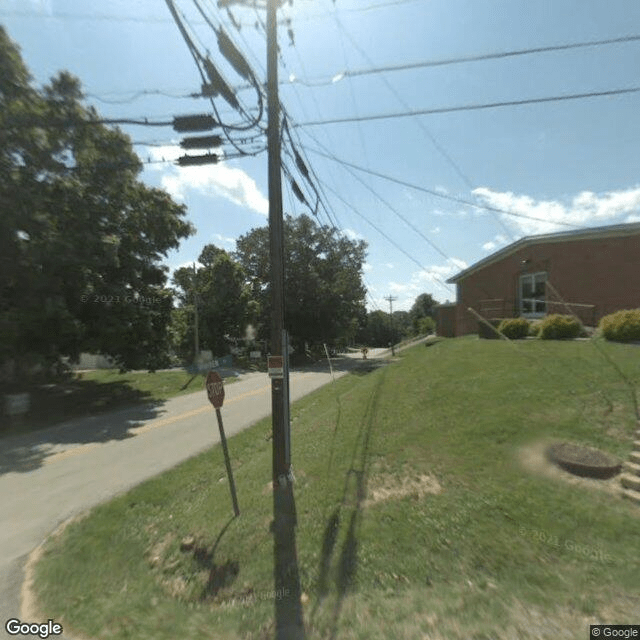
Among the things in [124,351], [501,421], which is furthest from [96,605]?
[124,351]

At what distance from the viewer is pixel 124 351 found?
19953 millimetres

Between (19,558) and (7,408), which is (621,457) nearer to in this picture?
(19,558)

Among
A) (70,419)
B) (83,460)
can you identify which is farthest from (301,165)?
(70,419)

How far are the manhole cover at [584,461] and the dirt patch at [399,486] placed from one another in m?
1.97

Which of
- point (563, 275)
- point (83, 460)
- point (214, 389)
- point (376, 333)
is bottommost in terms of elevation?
point (83, 460)

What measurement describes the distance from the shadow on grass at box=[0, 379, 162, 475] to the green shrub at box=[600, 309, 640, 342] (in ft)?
51.8

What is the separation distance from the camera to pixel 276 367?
24.6 ft

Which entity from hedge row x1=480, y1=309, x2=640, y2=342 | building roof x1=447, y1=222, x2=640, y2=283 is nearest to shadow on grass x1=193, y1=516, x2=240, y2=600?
hedge row x1=480, y1=309, x2=640, y2=342

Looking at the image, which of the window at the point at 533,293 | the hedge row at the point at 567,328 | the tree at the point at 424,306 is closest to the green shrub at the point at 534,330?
the hedge row at the point at 567,328

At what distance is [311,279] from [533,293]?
93.1ft

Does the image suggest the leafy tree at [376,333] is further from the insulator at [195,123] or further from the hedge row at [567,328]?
the insulator at [195,123]

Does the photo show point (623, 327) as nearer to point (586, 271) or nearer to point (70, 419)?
point (586, 271)

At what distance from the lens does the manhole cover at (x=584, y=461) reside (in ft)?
20.6

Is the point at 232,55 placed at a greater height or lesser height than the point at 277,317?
greater
